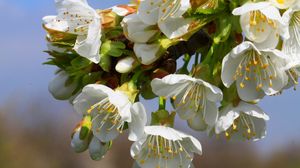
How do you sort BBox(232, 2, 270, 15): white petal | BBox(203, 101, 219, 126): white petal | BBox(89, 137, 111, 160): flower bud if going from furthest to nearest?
1. BBox(89, 137, 111, 160): flower bud
2. BBox(203, 101, 219, 126): white petal
3. BBox(232, 2, 270, 15): white petal

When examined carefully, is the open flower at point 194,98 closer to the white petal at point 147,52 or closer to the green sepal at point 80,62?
the white petal at point 147,52

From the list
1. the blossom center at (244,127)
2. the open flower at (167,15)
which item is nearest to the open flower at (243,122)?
the blossom center at (244,127)

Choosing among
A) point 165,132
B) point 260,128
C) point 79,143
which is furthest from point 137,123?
point 260,128

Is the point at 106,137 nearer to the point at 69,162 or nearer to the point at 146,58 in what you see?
the point at 146,58

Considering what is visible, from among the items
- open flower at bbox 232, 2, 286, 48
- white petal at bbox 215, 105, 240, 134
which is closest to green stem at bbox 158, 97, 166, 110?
white petal at bbox 215, 105, 240, 134

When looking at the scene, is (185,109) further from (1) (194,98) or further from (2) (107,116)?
(2) (107,116)

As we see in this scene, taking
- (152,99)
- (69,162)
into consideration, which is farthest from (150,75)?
(69,162)

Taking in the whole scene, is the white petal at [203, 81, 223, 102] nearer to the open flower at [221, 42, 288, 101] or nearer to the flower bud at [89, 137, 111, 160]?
the open flower at [221, 42, 288, 101]

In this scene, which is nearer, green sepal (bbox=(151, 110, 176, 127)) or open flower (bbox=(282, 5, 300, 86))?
open flower (bbox=(282, 5, 300, 86))
